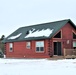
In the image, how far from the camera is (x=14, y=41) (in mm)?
45188

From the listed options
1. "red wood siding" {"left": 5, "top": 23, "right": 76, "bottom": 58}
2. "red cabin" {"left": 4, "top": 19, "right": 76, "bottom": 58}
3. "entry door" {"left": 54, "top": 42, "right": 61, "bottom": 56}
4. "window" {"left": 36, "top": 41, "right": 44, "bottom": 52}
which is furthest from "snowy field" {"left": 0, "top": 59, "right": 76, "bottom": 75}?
"entry door" {"left": 54, "top": 42, "right": 61, "bottom": 56}

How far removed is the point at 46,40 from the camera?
39.3 m

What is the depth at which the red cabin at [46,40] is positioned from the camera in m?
39.2

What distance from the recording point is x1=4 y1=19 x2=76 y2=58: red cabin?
39.2 metres

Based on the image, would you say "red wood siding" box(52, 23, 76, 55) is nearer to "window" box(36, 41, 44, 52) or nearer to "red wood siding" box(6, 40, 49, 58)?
"window" box(36, 41, 44, 52)

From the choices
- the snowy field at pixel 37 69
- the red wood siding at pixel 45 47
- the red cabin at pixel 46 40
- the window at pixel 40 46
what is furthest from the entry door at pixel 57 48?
the snowy field at pixel 37 69

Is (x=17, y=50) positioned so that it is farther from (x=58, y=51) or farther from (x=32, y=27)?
(x=58, y=51)

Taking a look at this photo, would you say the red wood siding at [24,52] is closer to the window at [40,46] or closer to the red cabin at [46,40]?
the red cabin at [46,40]

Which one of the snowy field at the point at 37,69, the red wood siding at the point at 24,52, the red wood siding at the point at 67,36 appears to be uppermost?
the red wood siding at the point at 67,36

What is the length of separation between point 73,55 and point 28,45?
7.77m

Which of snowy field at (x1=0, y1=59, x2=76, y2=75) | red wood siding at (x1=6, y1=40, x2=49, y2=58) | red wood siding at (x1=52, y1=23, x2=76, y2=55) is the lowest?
snowy field at (x1=0, y1=59, x2=76, y2=75)

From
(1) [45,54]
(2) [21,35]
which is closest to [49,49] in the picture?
(1) [45,54]

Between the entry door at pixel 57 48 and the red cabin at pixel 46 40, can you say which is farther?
the entry door at pixel 57 48

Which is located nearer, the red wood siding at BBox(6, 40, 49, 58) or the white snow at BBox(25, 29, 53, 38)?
the white snow at BBox(25, 29, 53, 38)
